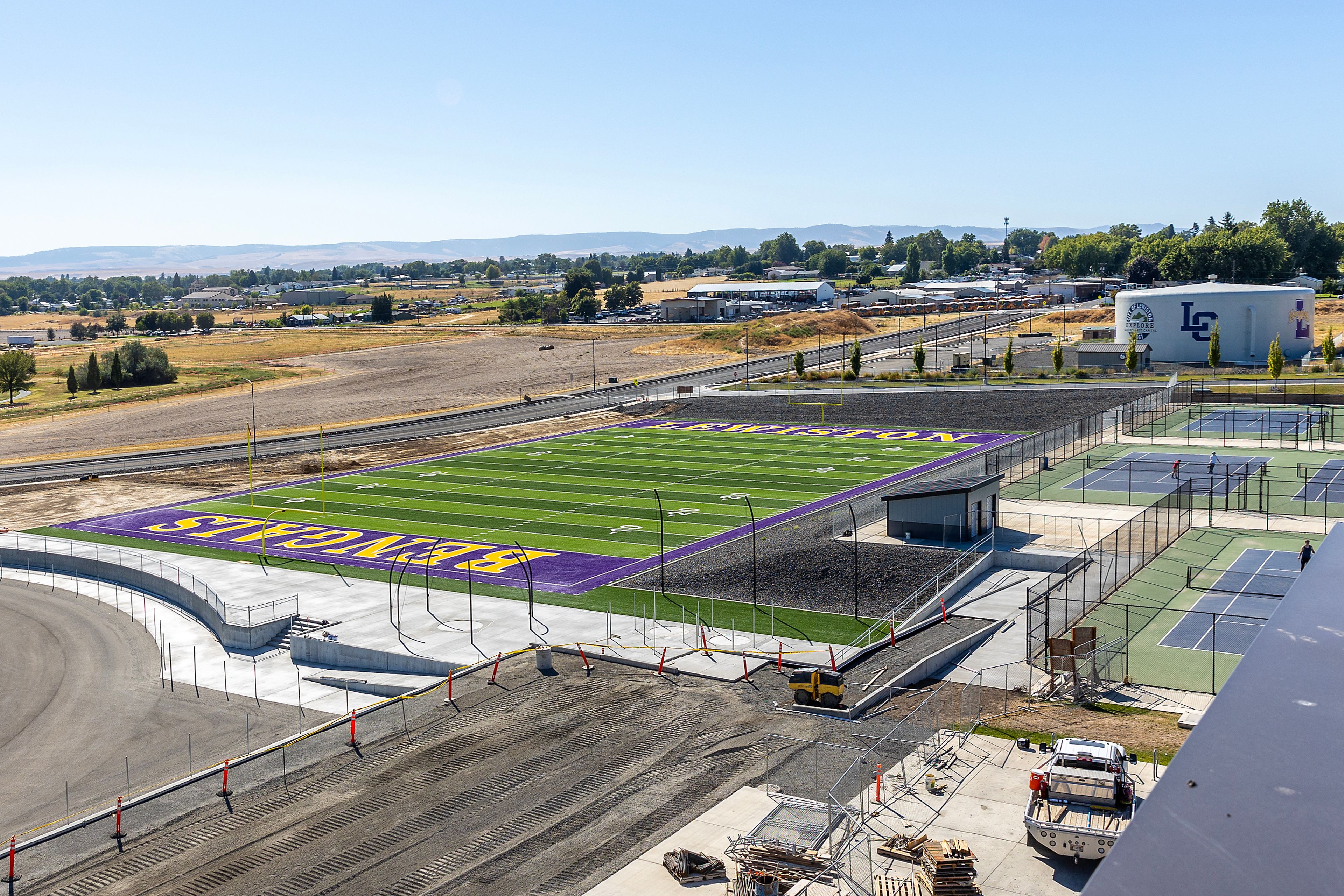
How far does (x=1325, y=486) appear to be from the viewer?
50.7 meters

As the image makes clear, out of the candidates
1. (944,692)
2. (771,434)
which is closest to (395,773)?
(944,692)

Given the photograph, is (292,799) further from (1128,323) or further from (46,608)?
(1128,323)

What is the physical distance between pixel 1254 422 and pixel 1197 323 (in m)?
39.1

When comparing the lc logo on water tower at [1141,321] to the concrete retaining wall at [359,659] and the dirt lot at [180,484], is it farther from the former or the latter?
the concrete retaining wall at [359,659]

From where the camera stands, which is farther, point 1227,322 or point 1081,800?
point 1227,322

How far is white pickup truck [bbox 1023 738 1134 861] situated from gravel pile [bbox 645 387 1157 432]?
57169mm

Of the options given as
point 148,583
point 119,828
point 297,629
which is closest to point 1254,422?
point 297,629

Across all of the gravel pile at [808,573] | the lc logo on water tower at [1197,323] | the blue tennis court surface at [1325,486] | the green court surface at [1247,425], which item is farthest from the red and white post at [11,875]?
the lc logo on water tower at [1197,323]

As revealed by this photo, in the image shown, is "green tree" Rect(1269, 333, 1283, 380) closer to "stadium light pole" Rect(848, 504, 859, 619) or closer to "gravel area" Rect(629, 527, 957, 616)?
"gravel area" Rect(629, 527, 957, 616)

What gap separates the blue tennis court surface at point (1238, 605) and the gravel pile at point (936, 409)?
35.8 m

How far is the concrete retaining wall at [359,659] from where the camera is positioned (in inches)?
1348

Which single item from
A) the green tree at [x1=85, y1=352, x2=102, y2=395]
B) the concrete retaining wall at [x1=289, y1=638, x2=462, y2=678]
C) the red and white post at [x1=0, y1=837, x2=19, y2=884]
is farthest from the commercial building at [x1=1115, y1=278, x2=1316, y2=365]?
the green tree at [x1=85, y1=352, x2=102, y2=395]

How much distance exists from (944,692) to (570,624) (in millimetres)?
13050

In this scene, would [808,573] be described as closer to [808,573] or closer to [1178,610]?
[808,573]
